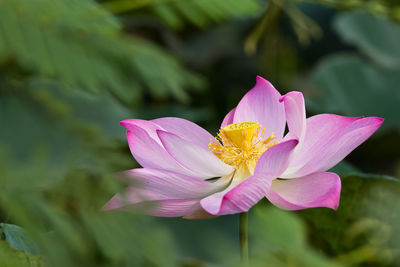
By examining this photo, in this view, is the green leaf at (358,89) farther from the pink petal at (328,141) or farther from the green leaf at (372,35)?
the pink petal at (328,141)

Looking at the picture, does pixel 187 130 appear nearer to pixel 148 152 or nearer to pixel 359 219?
pixel 148 152

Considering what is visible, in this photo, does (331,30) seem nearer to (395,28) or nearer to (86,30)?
(395,28)

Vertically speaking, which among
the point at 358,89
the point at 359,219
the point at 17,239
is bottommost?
the point at 358,89

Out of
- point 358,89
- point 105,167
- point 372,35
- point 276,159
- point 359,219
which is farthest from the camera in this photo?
point 372,35

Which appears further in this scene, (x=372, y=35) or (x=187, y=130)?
(x=372, y=35)

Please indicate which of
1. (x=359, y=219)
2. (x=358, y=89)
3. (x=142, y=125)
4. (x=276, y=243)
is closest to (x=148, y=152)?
(x=142, y=125)

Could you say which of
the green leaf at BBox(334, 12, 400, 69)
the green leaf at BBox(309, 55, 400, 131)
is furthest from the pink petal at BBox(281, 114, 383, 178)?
the green leaf at BBox(334, 12, 400, 69)
